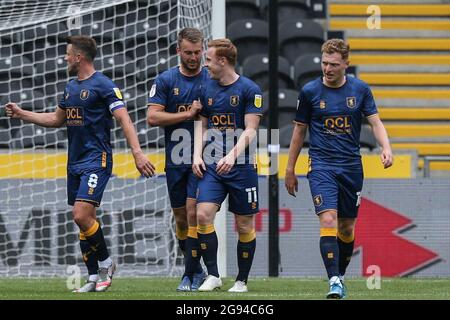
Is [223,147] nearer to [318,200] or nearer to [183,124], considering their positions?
[183,124]

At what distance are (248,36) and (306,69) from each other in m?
1.11

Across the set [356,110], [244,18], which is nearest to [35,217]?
[356,110]

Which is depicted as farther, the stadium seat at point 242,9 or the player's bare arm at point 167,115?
the stadium seat at point 242,9

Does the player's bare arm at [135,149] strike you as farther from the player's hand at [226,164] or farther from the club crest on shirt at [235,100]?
the club crest on shirt at [235,100]

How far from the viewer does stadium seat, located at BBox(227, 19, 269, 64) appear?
656 inches

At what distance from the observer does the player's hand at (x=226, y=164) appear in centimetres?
855

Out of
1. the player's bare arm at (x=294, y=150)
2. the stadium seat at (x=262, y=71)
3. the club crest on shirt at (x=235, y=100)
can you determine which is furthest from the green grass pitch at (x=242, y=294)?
the stadium seat at (x=262, y=71)

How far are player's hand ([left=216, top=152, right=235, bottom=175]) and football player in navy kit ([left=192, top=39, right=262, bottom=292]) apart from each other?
0.05 m

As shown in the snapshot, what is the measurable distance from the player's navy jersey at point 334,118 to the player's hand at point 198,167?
0.80 meters

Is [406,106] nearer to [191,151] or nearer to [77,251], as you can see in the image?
[77,251]

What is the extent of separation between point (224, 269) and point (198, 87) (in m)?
2.66

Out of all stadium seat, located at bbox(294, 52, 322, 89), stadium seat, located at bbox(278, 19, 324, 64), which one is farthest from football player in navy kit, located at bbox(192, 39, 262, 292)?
stadium seat, located at bbox(278, 19, 324, 64)

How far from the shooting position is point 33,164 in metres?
12.4

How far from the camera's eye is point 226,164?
855cm
